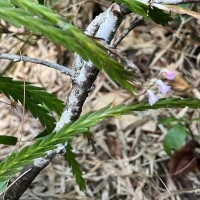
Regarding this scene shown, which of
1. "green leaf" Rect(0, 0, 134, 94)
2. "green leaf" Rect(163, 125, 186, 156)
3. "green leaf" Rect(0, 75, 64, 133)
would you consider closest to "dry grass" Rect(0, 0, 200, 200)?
"green leaf" Rect(163, 125, 186, 156)

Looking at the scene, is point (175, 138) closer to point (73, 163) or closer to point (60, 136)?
point (73, 163)

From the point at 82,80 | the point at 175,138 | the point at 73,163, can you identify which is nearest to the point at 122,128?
the point at 175,138

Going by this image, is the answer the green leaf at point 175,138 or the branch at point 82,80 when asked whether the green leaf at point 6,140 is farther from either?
the green leaf at point 175,138

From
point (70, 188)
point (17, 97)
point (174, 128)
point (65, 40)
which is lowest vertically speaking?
point (70, 188)

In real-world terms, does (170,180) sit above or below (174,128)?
below

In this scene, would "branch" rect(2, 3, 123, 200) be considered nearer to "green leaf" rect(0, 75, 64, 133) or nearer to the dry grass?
"green leaf" rect(0, 75, 64, 133)

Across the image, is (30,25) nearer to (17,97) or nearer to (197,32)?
(17,97)

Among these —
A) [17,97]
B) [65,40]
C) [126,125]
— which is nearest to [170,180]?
[126,125]
